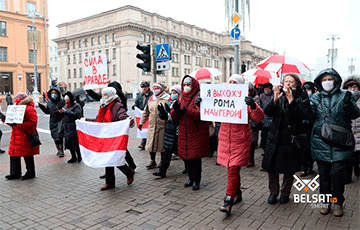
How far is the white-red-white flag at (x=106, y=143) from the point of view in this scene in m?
5.47

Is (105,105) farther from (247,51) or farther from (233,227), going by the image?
(247,51)

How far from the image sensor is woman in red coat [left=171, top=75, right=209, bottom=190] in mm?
5305

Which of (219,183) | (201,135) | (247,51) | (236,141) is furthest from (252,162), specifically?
(247,51)

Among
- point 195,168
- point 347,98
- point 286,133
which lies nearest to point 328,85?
point 347,98

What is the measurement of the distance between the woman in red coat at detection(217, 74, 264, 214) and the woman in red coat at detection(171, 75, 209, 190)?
2.46 ft

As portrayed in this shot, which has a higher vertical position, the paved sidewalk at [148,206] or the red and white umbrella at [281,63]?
the red and white umbrella at [281,63]

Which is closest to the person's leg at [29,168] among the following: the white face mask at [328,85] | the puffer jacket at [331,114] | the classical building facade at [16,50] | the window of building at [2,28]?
the puffer jacket at [331,114]

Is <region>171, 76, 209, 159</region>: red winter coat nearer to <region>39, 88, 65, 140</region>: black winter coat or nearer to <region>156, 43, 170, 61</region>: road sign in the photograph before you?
<region>39, 88, 65, 140</region>: black winter coat

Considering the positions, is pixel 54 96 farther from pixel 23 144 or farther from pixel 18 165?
pixel 18 165

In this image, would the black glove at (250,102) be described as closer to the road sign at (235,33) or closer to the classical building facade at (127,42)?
the road sign at (235,33)

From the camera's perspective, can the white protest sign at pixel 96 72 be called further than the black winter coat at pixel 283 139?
Yes

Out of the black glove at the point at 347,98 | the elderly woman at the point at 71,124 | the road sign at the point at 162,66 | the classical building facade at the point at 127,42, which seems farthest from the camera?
the classical building facade at the point at 127,42

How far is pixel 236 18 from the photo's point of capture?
10.4m

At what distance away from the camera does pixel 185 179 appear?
6234 mm
